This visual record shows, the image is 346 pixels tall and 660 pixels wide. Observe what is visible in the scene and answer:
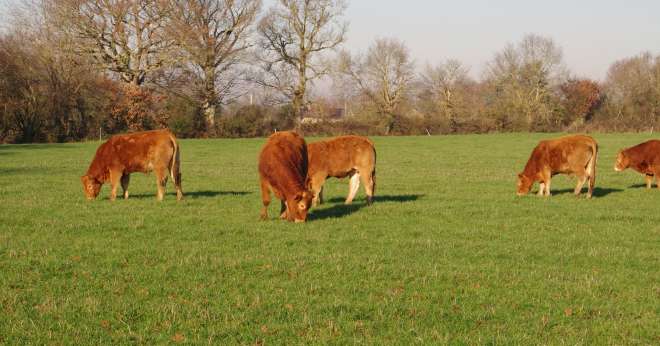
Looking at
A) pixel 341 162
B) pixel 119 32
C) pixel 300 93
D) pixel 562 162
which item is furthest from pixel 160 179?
pixel 300 93

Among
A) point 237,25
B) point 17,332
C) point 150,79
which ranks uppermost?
point 237,25

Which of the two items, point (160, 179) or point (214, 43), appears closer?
point (160, 179)

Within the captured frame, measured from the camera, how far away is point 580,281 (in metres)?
8.25

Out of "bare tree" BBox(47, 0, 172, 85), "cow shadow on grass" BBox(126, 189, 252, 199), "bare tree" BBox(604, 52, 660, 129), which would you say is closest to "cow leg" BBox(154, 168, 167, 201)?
"cow shadow on grass" BBox(126, 189, 252, 199)

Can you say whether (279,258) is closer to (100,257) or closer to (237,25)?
(100,257)

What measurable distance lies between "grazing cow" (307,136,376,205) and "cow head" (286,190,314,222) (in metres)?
2.53

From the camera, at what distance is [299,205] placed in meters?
12.2

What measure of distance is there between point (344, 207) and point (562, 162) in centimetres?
646

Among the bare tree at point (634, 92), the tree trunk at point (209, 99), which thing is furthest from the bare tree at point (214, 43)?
the bare tree at point (634, 92)

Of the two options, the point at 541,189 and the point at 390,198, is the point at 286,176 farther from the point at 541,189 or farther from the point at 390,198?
the point at 541,189

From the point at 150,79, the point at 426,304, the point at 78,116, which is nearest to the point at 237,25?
the point at 150,79

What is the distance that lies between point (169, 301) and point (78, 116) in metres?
49.3

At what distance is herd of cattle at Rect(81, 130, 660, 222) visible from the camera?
498 inches

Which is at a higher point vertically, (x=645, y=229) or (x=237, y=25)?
(x=237, y=25)
